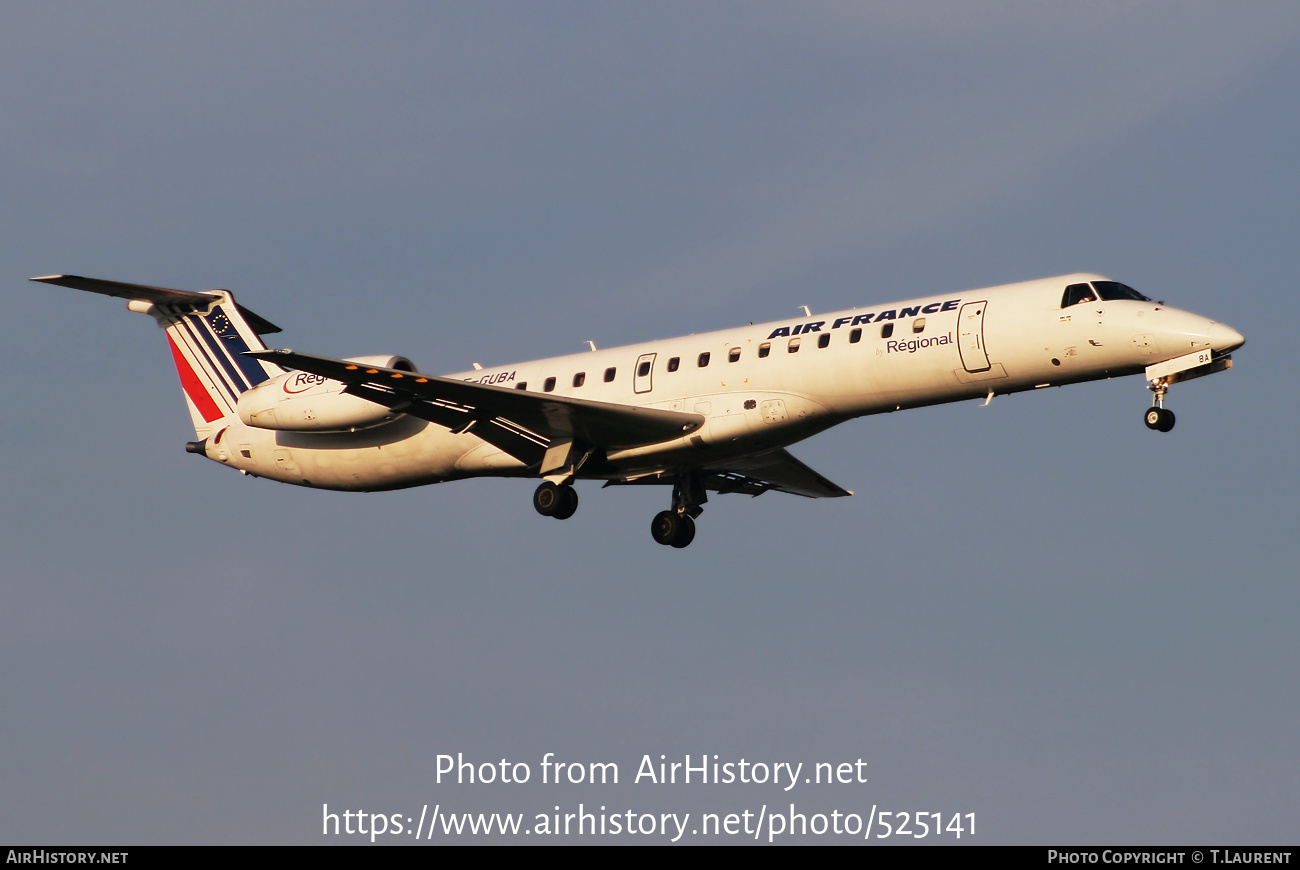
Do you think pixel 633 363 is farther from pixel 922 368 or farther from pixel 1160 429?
pixel 1160 429

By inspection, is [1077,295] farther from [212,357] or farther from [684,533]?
[212,357]

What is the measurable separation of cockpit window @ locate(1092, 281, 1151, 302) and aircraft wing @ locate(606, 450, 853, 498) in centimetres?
755

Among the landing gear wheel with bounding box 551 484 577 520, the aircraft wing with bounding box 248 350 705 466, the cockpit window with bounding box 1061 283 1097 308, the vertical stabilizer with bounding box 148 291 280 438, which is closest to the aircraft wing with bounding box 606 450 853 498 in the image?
the landing gear wheel with bounding box 551 484 577 520

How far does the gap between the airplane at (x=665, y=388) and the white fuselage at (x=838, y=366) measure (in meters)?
0.03

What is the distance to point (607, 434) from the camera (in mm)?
28750

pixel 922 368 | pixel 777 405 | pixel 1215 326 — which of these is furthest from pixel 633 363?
pixel 1215 326

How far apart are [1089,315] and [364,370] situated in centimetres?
1171

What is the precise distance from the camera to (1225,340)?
2489 centimetres

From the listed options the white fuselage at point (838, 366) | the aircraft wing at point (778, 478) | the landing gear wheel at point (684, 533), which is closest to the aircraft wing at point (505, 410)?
the white fuselage at point (838, 366)

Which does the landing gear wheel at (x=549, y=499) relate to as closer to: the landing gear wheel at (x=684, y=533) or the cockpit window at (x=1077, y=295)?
the landing gear wheel at (x=684, y=533)

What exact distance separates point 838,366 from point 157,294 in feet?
47.5

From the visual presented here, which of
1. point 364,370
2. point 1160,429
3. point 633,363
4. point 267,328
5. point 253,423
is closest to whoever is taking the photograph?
point 1160,429

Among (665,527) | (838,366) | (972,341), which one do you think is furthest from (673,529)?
(972,341)

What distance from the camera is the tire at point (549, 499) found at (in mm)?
29312
